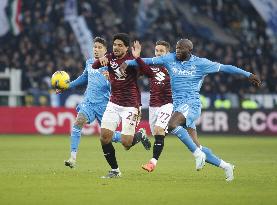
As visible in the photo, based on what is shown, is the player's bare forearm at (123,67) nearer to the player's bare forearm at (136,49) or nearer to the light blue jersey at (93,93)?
the player's bare forearm at (136,49)

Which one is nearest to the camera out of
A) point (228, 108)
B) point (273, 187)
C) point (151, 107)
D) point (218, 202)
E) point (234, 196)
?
point (218, 202)

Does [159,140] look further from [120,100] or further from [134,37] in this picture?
[134,37]

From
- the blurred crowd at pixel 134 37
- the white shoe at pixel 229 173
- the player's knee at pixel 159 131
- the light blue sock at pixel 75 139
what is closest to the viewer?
the white shoe at pixel 229 173

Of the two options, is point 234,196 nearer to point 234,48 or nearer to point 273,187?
point 273,187

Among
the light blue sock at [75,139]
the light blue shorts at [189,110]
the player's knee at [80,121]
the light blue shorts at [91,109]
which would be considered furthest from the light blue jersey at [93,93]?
the light blue shorts at [189,110]

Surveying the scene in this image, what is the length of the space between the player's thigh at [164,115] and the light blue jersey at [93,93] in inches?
52.8

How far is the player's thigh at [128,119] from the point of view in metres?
12.6

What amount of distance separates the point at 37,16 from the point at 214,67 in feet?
61.3

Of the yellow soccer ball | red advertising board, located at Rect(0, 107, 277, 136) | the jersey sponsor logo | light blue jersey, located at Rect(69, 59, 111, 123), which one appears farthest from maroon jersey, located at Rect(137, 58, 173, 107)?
red advertising board, located at Rect(0, 107, 277, 136)

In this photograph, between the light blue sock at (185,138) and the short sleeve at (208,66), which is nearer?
the light blue sock at (185,138)

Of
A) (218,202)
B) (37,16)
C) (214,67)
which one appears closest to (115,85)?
(214,67)

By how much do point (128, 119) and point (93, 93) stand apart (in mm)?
2486

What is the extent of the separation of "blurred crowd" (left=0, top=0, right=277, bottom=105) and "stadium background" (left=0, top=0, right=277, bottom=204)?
0.04 meters

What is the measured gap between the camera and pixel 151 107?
15.2 metres
